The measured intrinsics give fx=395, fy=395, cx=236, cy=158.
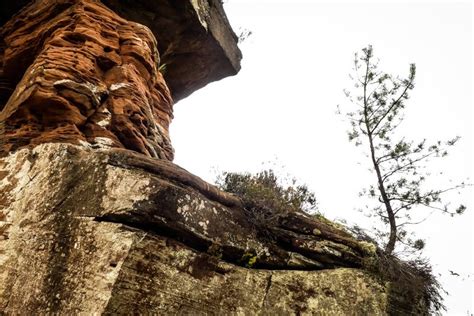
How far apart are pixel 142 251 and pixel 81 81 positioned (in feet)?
12.7

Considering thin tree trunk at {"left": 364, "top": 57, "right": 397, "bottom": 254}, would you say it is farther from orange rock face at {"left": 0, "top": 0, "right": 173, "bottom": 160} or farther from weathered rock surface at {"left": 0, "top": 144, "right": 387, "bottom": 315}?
orange rock face at {"left": 0, "top": 0, "right": 173, "bottom": 160}

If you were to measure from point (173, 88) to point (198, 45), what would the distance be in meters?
2.00

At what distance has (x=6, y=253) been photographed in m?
5.33

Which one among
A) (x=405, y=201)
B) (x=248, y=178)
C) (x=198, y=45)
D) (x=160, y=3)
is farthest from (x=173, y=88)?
(x=405, y=201)

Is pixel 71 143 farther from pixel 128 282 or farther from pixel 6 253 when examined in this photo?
pixel 128 282

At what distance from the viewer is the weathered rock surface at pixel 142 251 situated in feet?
15.5

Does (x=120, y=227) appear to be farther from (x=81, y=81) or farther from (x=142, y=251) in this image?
(x=81, y=81)

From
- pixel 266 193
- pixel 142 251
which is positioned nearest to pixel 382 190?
pixel 266 193

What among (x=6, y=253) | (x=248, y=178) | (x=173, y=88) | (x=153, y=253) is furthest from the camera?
(x=173, y=88)

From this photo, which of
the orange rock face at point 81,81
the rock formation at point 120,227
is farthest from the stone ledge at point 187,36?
the rock formation at point 120,227

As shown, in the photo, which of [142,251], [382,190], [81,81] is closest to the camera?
[142,251]

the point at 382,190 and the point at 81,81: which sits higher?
the point at 382,190

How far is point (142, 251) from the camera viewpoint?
4.86m

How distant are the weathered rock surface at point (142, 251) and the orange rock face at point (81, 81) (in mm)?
Answer: 922
